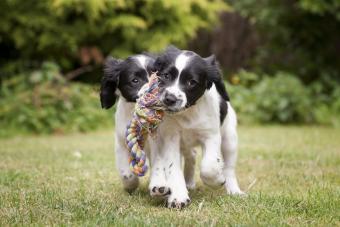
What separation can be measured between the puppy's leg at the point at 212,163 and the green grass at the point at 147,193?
14 cm

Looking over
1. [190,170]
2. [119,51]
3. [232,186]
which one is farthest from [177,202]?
[119,51]

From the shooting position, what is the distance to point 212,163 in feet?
14.0

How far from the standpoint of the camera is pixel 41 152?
7348mm

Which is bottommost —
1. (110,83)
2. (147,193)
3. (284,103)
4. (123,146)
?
(284,103)

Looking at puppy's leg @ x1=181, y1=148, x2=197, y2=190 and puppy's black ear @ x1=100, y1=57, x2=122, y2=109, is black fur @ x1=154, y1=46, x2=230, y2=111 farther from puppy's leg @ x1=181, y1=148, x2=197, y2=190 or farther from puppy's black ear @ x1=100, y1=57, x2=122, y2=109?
puppy's leg @ x1=181, y1=148, x2=197, y2=190

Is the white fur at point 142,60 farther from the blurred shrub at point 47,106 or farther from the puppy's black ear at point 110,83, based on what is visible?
the blurred shrub at point 47,106

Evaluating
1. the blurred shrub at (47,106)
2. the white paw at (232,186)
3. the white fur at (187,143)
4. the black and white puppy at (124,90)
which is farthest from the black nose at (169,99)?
the blurred shrub at (47,106)

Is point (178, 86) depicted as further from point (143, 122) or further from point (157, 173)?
point (157, 173)

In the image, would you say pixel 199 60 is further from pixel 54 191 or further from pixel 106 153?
pixel 106 153

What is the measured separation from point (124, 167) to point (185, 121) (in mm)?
653

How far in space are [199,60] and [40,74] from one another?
6.94 meters

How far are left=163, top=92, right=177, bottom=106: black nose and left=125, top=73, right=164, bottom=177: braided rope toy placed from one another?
0.10m

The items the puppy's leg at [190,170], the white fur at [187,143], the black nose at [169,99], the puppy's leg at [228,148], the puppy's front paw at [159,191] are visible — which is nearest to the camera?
the black nose at [169,99]

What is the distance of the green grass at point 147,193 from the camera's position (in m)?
3.56
